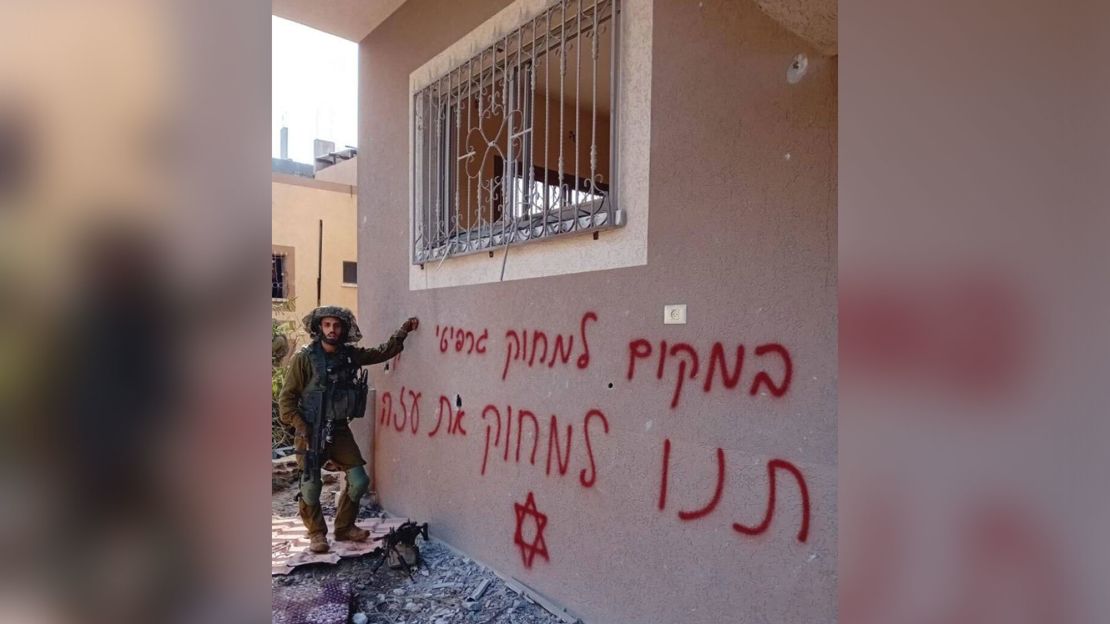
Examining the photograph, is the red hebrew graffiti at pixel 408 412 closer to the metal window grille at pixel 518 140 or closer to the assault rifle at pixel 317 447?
the assault rifle at pixel 317 447

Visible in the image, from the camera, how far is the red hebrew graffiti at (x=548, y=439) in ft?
10.7

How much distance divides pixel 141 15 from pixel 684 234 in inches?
96.4

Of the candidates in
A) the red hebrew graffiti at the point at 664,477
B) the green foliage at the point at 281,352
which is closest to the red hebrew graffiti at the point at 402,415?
the green foliage at the point at 281,352

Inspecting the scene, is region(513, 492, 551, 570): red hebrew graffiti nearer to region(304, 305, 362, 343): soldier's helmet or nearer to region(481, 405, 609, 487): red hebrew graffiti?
region(481, 405, 609, 487): red hebrew graffiti

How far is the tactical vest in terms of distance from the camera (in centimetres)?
454

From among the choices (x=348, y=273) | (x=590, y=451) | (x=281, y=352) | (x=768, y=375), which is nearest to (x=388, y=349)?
(x=590, y=451)

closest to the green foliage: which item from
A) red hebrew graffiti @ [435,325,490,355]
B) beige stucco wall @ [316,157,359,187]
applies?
red hebrew graffiti @ [435,325,490,355]

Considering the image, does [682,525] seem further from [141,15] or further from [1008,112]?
[141,15]

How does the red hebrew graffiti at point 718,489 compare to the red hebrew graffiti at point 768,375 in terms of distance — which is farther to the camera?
the red hebrew graffiti at point 718,489

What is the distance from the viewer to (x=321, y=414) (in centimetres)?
454

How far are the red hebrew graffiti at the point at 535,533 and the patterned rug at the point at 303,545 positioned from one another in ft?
3.83

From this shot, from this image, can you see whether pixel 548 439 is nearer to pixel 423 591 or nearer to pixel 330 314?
pixel 423 591

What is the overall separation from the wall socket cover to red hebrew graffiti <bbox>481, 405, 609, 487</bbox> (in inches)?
26.0

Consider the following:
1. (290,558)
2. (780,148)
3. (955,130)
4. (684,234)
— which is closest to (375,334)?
(290,558)
